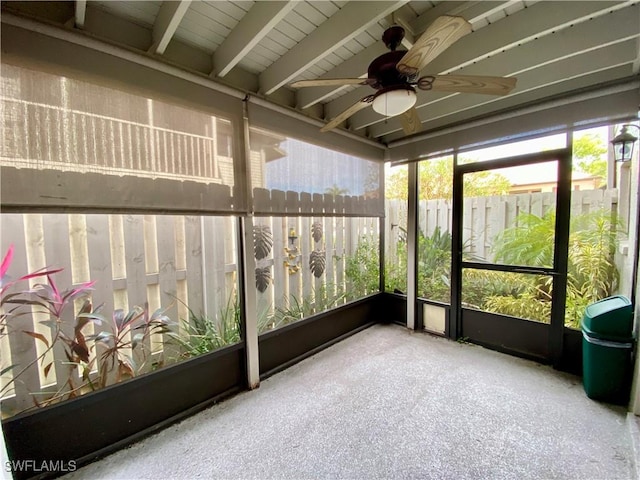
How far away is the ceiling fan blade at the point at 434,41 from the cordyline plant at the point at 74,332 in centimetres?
223

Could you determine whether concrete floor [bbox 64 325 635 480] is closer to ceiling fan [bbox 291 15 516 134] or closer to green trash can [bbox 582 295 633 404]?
green trash can [bbox 582 295 633 404]

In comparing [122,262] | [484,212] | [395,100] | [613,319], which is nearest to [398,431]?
[613,319]

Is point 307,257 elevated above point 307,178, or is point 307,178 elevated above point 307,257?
point 307,178

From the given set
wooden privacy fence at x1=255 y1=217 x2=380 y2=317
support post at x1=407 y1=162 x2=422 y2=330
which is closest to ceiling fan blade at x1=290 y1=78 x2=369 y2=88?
wooden privacy fence at x1=255 y1=217 x2=380 y2=317

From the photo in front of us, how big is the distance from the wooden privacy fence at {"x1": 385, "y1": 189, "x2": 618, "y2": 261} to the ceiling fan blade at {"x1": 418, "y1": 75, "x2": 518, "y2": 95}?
1.70 m

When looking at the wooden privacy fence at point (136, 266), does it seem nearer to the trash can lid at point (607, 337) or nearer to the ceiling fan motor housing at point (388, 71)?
the ceiling fan motor housing at point (388, 71)

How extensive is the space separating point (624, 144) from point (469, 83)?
1.69m

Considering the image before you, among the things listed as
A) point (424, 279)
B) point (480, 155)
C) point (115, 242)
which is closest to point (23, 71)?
point (115, 242)

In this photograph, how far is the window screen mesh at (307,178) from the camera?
2232 mm

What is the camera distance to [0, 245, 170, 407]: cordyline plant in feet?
5.02

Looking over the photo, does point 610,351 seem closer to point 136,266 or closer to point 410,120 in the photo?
point 410,120

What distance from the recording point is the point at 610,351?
1.97 meters

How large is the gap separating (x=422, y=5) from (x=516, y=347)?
124 inches

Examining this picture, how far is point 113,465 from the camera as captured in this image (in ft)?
5.12
